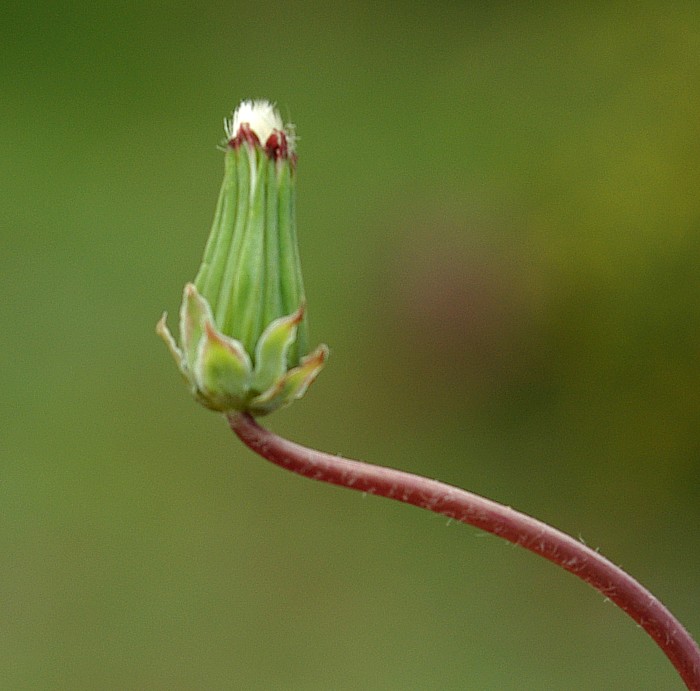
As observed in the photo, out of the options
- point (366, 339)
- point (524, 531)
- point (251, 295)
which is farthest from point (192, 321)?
point (366, 339)

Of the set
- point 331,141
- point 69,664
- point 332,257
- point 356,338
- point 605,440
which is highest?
point 331,141

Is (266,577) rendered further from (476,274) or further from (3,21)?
(3,21)

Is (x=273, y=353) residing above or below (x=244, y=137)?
below

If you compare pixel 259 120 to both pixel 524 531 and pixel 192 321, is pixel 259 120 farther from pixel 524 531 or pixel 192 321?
pixel 524 531

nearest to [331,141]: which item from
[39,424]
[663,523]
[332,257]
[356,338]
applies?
[332,257]

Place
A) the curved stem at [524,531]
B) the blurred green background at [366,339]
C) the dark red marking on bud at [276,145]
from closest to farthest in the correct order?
the curved stem at [524,531] < the dark red marking on bud at [276,145] < the blurred green background at [366,339]

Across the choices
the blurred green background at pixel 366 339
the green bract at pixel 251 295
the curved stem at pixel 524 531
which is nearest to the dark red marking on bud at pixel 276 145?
the green bract at pixel 251 295

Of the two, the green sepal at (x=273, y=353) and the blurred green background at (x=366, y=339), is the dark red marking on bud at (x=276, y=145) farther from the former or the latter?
the blurred green background at (x=366, y=339)
